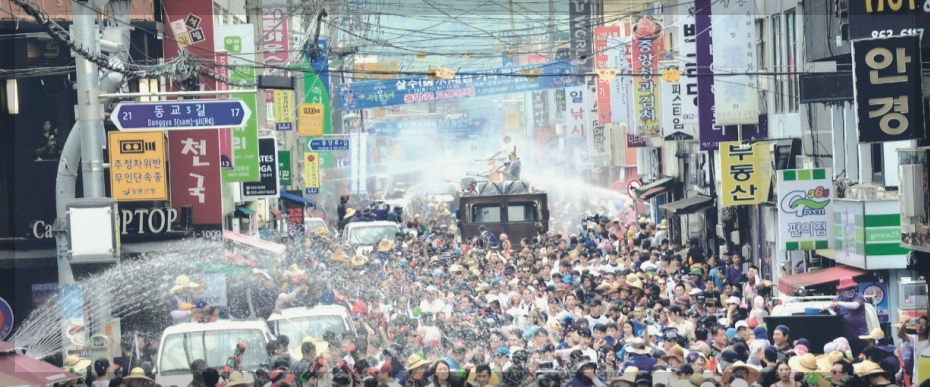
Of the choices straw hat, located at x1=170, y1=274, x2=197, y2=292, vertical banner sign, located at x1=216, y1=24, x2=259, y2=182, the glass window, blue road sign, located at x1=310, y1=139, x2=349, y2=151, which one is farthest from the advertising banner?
straw hat, located at x1=170, y1=274, x2=197, y2=292

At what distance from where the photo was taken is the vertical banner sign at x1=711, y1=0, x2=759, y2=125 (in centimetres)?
2202

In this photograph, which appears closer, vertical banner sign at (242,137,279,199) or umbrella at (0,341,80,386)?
umbrella at (0,341,80,386)

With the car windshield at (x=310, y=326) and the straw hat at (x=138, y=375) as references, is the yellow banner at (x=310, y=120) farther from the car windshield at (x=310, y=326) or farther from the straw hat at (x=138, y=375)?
the straw hat at (x=138, y=375)

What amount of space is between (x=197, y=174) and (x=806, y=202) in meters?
9.63

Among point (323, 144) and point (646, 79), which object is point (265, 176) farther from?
point (323, 144)

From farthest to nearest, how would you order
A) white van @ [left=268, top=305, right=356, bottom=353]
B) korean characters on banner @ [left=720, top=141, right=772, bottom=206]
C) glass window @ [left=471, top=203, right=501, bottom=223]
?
glass window @ [left=471, top=203, right=501, bottom=223] < korean characters on banner @ [left=720, top=141, right=772, bottom=206] < white van @ [left=268, top=305, right=356, bottom=353]

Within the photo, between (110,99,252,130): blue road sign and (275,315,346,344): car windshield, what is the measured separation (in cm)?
248

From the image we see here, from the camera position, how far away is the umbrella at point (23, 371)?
30.0 ft

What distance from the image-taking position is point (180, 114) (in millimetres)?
14836

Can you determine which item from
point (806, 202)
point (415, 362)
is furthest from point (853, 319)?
point (415, 362)

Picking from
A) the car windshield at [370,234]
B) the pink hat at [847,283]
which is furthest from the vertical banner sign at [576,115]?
the pink hat at [847,283]

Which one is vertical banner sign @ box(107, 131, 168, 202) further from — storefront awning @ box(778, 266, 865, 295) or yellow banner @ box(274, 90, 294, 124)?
yellow banner @ box(274, 90, 294, 124)

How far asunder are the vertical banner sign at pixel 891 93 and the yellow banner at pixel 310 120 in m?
24.4

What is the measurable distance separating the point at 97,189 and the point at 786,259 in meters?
12.6
